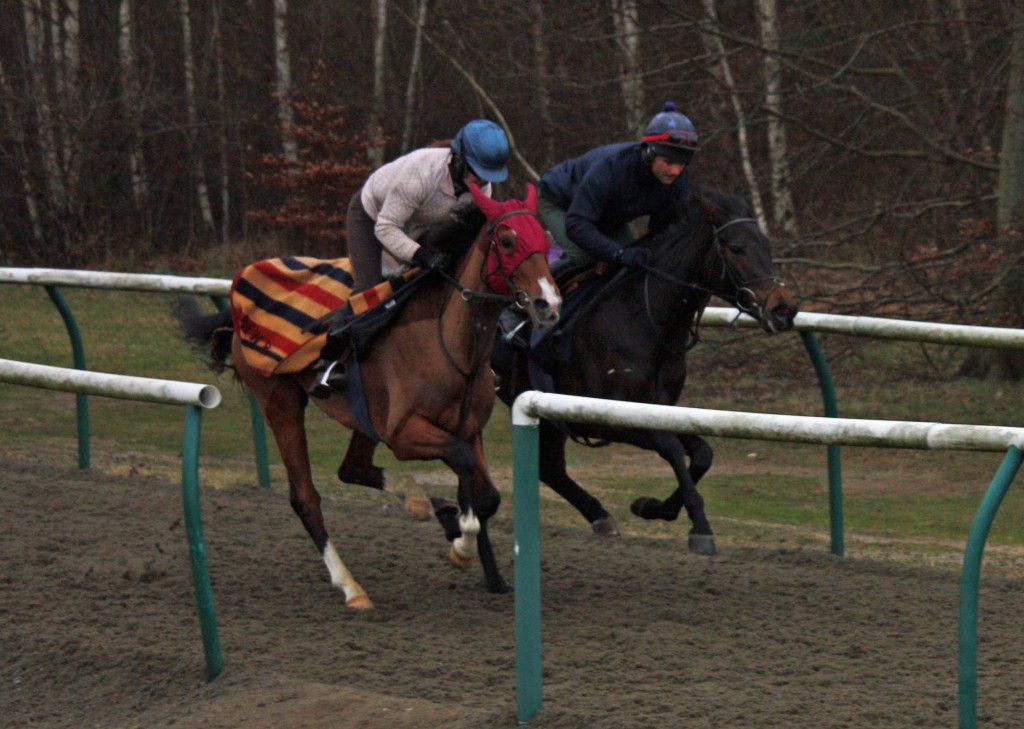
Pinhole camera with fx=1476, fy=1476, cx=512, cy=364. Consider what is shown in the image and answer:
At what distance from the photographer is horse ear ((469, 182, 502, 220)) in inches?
215

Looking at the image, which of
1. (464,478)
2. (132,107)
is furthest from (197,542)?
(132,107)

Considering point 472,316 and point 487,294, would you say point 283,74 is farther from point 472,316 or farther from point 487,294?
point 487,294

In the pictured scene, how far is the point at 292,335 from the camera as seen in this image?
615 cm

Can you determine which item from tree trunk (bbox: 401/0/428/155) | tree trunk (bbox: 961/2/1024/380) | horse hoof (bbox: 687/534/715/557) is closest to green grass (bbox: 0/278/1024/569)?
tree trunk (bbox: 961/2/1024/380)

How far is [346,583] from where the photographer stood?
5.64 m

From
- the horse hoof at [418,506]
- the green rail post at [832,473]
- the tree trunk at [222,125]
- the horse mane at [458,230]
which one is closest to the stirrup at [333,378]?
the horse mane at [458,230]

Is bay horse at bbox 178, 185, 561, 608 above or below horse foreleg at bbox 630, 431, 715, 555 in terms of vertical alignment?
above

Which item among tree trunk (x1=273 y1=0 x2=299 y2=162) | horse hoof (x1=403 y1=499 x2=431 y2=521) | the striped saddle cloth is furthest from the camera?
tree trunk (x1=273 y1=0 x2=299 y2=162)

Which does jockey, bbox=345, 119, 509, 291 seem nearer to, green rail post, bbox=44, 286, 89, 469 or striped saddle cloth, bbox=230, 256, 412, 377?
striped saddle cloth, bbox=230, 256, 412, 377

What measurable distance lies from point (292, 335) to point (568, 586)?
5.07 feet

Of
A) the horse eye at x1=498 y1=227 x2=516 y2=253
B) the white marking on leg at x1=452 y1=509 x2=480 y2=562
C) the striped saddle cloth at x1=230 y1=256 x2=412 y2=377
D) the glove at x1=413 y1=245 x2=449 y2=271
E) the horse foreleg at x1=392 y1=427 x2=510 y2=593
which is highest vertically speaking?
the horse eye at x1=498 y1=227 x2=516 y2=253

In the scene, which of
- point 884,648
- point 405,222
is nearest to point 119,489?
point 405,222

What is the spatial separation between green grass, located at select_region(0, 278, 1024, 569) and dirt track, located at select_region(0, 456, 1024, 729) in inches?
57.3

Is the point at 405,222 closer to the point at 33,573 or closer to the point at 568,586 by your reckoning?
the point at 568,586
